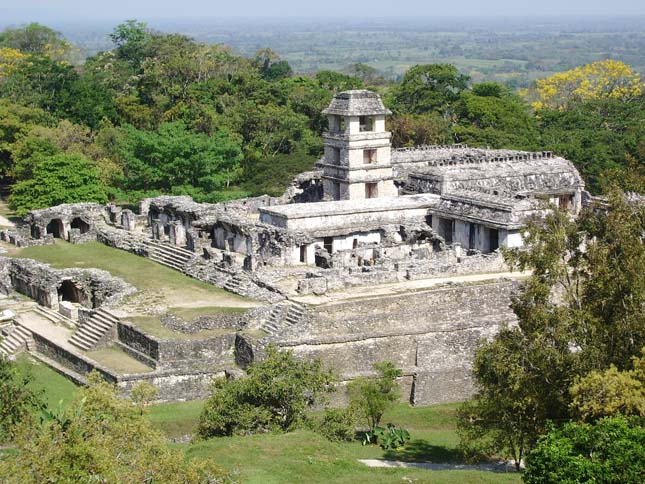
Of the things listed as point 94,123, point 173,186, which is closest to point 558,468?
point 173,186

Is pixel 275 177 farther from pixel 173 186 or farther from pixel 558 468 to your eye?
pixel 558 468

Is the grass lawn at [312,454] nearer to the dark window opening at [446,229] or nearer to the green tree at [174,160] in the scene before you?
the dark window opening at [446,229]

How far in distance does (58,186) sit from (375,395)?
946 inches

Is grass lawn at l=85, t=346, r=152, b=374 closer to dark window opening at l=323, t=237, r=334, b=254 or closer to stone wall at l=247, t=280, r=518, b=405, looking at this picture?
stone wall at l=247, t=280, r=518, b=405

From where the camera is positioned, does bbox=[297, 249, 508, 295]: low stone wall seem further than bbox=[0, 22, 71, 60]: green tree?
No

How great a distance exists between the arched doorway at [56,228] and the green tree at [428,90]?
1020 inches

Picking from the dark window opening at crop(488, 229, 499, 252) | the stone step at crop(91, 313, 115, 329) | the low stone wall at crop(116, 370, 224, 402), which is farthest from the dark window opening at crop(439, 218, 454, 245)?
the stone step at crop(91, 313, 115, 329)

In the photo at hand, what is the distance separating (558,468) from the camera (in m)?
17.9

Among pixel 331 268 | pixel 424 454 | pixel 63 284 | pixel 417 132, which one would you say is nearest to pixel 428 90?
pixel 417 132

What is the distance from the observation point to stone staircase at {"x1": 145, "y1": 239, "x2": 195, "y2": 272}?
1458 inches

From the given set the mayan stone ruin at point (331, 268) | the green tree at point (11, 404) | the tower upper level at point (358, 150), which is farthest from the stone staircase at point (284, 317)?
the tower upper level at point (358, 150)

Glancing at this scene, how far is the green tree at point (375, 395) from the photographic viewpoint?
26.3 meters

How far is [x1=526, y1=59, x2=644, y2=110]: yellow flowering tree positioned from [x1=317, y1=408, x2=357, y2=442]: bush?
2390 inches

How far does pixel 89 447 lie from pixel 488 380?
9454 millimetres
